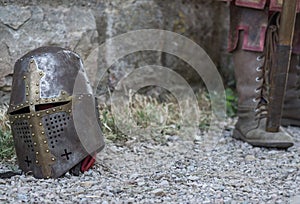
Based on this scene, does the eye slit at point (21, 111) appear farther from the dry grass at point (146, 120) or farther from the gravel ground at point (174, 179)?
the dry grass at point (146, 120)

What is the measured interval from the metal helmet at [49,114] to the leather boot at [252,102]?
882mm

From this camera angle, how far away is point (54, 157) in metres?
2.00

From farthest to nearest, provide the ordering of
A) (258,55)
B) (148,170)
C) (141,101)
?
(141,101) < (258,55) < (148,170)

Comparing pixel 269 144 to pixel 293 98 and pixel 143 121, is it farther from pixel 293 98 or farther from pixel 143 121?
pixel 143 121

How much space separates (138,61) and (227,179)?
131 cm

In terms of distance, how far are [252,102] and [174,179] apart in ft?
2.50

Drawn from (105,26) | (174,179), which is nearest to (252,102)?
(174,179)

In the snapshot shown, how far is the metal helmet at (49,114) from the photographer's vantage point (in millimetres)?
1977

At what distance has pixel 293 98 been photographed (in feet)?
9.73

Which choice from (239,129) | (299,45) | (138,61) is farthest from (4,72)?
(299,45)

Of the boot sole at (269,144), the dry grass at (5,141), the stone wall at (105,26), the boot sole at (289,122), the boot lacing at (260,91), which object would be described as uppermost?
the stone wall at (105,26)

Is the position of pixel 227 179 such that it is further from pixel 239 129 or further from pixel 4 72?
pixel 4 72

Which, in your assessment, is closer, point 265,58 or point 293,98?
point 265,58

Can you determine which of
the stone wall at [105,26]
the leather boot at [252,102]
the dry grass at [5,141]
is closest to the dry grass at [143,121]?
the dry grass at [5,141]
